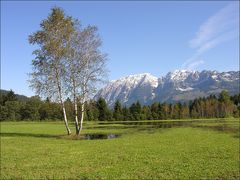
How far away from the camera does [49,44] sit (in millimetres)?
48562

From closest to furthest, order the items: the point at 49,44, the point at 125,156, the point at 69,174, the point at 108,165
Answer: the point at 69,174 → the point at 108,165 → the point at 125,156 → the point at 49,44

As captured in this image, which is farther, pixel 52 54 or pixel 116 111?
pixel 116 111

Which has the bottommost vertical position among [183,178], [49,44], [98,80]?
[183,178]

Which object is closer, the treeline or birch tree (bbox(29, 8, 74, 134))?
birch tree (bbox(29, 8, 74, 134))

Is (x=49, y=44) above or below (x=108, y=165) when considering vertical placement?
above

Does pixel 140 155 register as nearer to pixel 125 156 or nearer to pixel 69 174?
pixel 125 156

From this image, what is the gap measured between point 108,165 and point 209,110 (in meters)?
157

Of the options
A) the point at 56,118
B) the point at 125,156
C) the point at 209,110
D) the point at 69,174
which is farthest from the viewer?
the point at 209,110

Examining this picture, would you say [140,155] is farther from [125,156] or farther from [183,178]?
[183,178]

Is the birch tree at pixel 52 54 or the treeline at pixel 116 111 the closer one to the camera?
the birch tree at pixel 52 54

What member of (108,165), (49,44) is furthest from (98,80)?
(108,165)

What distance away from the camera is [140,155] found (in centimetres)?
2452

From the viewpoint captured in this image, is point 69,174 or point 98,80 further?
point 98,80

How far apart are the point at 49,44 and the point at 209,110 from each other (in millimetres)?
134687
